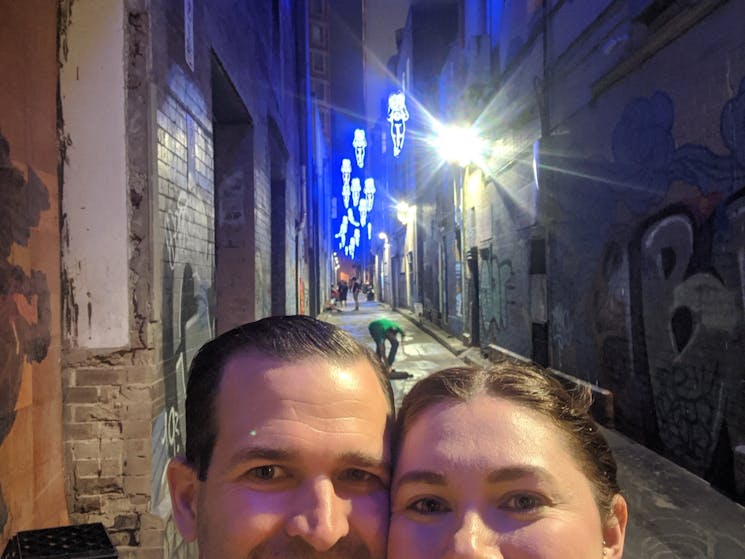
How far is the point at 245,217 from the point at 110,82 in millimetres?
4124

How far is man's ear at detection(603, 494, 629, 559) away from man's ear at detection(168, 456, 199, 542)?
3.78 feet

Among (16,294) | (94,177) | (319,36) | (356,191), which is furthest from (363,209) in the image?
(16,294)

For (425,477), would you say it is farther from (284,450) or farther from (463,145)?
(463,145)

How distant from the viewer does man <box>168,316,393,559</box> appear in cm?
126

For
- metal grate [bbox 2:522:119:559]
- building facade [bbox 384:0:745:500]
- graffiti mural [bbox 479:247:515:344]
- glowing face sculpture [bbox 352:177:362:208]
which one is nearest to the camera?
metal grate [bbox 2:522:119:559]

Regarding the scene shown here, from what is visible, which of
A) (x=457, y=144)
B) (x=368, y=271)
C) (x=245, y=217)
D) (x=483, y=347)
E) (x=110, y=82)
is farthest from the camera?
(x=368, y=271)

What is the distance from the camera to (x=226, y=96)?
641cm

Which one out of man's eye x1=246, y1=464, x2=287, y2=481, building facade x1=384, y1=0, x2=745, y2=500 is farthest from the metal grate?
building facade x1=384, y1=0, x2=745, y2=500

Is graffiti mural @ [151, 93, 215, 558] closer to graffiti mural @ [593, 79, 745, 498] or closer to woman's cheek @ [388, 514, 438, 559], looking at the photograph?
woman's cheek @ [388, 514, 438, 559]

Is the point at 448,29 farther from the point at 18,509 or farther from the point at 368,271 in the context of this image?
the point at 368,271

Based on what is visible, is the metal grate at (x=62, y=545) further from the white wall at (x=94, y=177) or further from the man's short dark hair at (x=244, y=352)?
the white wall at (x=94, y=177)

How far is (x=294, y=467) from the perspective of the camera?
52.2 inches

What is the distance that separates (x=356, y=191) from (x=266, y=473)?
154 feet

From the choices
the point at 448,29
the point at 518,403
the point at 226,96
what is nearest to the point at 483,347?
the point at 226,96
